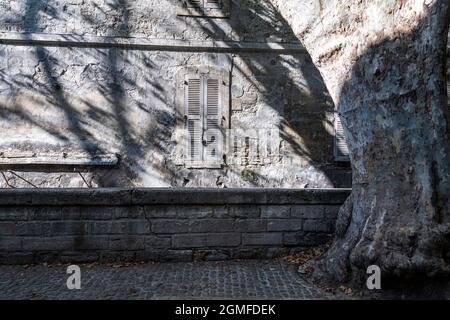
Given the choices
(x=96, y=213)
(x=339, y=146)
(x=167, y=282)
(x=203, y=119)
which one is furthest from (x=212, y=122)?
(x=167, y=282)

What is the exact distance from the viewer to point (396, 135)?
3166 millimetres

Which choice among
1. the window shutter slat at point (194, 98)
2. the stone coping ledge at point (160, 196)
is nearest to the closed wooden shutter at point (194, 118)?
the window shutter slat at point (194, 98)

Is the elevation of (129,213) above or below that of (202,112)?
below

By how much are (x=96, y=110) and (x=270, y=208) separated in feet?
16.7

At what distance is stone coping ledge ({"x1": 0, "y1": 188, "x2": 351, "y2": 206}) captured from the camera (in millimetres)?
3916

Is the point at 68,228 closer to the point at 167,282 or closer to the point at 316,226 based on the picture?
the point at 167,282

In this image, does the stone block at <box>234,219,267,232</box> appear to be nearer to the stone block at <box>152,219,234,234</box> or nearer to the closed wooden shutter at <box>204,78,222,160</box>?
the stone block at <box>152,219,234,234</box>

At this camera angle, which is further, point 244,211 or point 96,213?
point 244,211

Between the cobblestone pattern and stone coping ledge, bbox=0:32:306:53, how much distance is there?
191 inches

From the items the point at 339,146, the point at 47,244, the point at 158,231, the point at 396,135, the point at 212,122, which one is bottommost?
the point at 47,244

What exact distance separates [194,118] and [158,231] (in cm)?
426

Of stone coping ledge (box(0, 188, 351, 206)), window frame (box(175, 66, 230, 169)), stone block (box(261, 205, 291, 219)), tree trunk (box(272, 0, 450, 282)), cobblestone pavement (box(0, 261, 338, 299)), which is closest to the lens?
tree trunk (box(272, 0, 450, 282))

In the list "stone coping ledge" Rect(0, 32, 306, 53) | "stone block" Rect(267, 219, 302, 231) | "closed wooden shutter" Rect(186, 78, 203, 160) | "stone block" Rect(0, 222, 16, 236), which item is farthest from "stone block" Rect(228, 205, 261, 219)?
"stone coping ledge" Rect(0, 32, 306, 53)

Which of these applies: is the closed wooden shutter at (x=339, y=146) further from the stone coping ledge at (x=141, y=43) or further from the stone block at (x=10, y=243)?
the stone block at (x=10, y=243)
